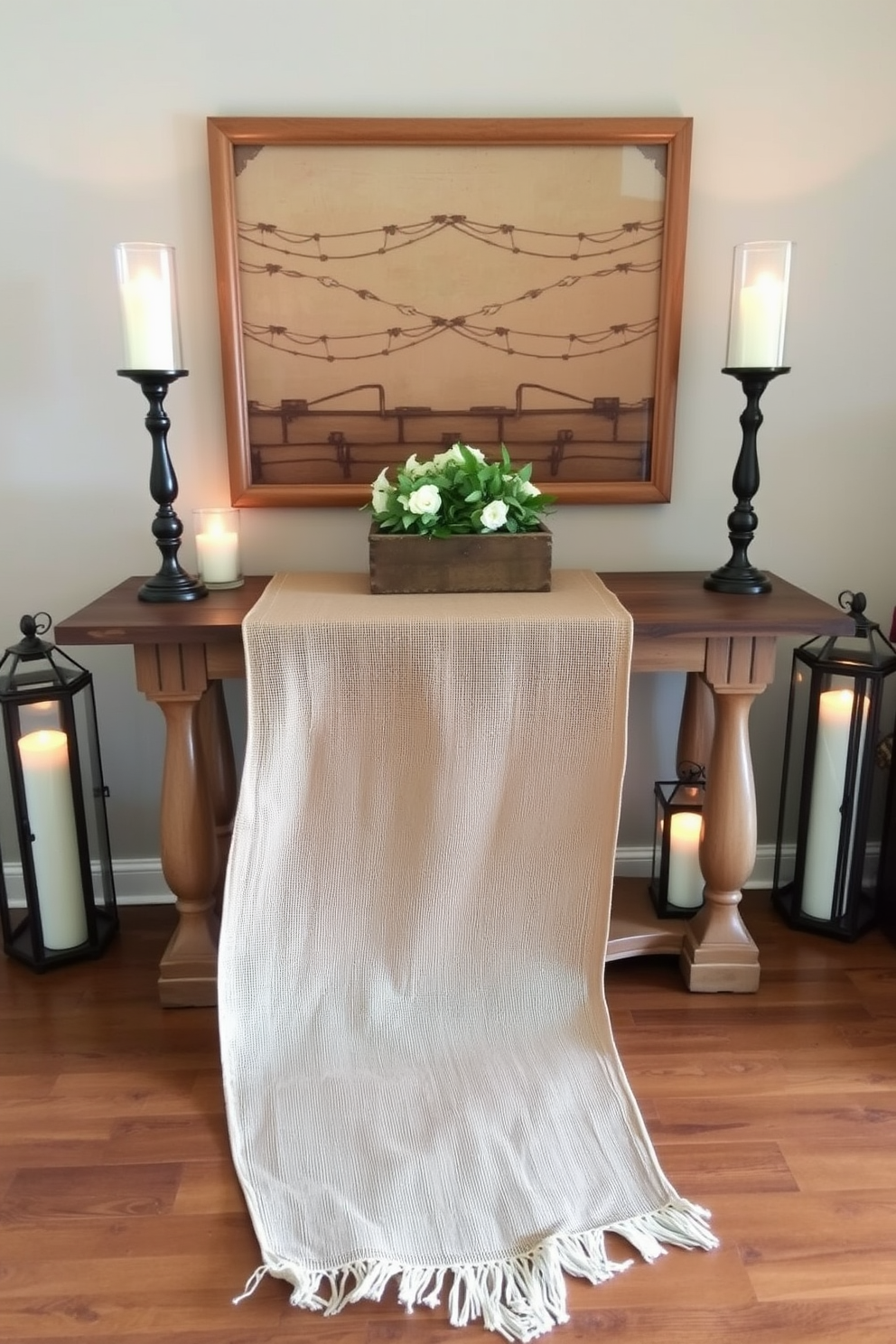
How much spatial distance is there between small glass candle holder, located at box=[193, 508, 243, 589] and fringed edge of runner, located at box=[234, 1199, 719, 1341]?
1163mm

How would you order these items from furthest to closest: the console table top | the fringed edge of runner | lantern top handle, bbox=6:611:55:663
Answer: lantern top handle, bbox=6:611:55:663 → the console table top → the fringed edge of runner

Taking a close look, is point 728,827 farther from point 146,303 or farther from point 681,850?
point 146,303

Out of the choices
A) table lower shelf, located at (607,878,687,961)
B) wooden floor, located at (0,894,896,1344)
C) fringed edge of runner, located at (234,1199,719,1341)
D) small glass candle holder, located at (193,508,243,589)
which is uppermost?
small glass candle holder, located at (193,508,243,589)

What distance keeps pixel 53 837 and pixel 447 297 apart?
4.34 ft

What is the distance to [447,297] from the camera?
6.31 ft

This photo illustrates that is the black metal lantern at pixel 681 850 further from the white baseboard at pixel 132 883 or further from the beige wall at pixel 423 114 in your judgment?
the white baseboard at pixel 132 883

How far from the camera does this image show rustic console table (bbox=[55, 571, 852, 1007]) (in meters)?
1.65

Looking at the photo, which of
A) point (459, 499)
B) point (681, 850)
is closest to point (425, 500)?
point (459, 499)

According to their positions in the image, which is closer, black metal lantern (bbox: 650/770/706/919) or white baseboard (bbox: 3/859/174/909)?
black metal lantern (bbox: 650/770/706/919)

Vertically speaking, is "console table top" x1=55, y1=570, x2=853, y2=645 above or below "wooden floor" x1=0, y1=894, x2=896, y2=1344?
above

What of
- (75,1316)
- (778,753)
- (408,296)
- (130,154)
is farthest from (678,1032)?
(130,154)

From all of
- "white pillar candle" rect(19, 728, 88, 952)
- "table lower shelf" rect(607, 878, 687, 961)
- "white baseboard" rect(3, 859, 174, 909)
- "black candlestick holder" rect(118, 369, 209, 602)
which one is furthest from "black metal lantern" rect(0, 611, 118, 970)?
"table lower shelf" rect(607, 878, 687, 961)

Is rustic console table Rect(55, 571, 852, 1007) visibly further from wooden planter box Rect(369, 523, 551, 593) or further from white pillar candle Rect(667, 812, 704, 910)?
wooden planter box Rect(369, 523, 551, 593)

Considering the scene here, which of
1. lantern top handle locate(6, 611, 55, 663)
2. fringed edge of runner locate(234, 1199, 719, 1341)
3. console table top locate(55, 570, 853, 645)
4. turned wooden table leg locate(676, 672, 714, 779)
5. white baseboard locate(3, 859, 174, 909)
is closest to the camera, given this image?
fringed edge of runner locate(234, 1199, 719, 1341)
